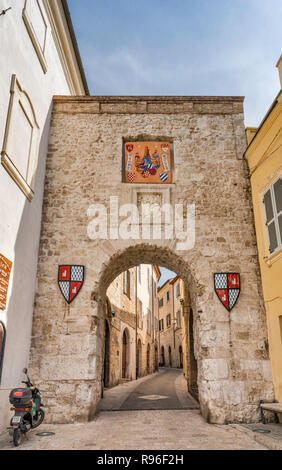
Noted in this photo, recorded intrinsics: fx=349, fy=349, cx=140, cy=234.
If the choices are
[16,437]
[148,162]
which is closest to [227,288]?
[148,162]

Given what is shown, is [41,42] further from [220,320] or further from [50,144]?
[220,320]

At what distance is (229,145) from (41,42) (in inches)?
196

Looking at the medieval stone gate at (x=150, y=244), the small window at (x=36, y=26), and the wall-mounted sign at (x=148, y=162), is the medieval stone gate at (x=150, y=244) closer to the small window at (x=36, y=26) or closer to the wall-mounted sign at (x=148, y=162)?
the wall-mounted sign at (x=148, y=162)

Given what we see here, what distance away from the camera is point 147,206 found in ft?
26.4

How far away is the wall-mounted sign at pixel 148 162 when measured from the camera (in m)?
8.30

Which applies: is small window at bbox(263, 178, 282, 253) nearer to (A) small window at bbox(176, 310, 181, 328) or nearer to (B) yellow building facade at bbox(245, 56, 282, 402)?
(B) yellow building facade at bbox(245, 56, 282, 402)

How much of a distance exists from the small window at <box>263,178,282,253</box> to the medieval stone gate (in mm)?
667

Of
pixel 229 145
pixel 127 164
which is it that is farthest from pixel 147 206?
pixel 229 145

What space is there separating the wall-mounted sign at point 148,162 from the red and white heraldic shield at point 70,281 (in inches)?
96.2

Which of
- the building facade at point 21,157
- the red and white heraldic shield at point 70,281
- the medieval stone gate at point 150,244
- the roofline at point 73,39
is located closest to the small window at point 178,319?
the medieval stone gate at point 150,244

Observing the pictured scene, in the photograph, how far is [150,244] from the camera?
25.2 ft

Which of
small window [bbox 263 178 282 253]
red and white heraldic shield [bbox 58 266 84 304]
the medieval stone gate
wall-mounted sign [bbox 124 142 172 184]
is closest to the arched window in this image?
the medieval stone gate

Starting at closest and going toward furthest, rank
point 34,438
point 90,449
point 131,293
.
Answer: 1. point 90,449
2. point 34,438
3. point 131,293

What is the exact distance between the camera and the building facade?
5918 millimetres
